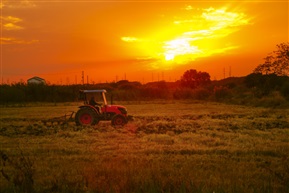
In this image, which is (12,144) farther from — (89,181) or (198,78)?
(198,78)

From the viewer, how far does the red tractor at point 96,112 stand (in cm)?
1605

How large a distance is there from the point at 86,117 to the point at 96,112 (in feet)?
1.76

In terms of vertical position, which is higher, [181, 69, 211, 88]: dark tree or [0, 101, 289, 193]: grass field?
[181, 69, 211, 88]: dark tree

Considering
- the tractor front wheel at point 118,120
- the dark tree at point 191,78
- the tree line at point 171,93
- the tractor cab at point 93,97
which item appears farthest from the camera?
the dark tree at point 191,78

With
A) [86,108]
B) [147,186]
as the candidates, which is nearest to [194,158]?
[147,186]

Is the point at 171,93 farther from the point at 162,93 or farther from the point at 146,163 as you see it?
the point at 146,163

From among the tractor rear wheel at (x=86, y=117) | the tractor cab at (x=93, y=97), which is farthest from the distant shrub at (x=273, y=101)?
the tractor rear wheel at (x=86, y=117)

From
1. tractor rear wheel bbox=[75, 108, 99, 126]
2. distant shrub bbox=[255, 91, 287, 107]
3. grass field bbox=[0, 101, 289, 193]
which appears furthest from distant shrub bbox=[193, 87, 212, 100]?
grass field bbox=[0, 101, 289, 193]

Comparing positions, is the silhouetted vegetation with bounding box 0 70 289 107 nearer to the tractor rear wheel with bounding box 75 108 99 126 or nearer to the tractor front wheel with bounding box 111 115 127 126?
the tractor front wheel with bounding box 111 115 127 126

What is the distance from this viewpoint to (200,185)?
5996 millimetres

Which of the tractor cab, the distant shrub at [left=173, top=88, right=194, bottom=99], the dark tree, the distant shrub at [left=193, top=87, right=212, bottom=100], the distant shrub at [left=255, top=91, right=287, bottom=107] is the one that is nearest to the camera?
the tractor cab

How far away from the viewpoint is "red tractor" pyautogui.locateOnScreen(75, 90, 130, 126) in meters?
16.0

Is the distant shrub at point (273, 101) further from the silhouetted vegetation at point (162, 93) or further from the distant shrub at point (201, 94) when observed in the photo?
the distant shrub at point (201, 94)

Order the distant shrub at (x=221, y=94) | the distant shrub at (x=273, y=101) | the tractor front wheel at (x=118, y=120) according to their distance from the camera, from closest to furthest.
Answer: the tractor front wheel at (x=118, y=120), the distant shrub at (x=273, y=101), the distant shrub at (x=221, y=94)
